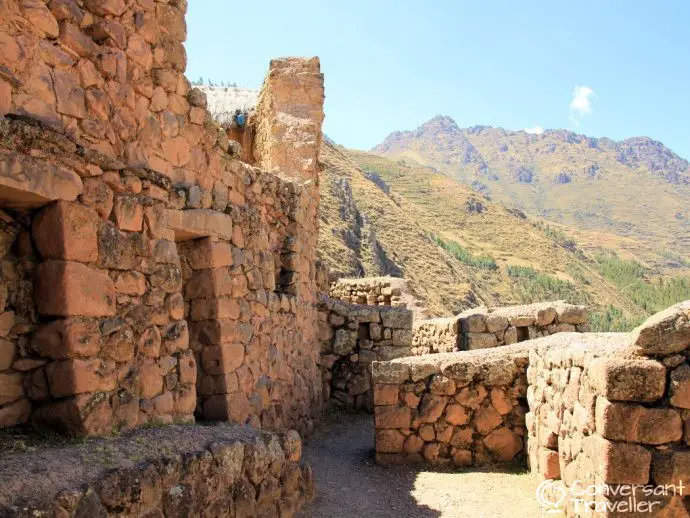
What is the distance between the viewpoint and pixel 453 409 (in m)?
6.68

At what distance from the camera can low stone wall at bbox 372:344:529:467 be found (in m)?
6.58

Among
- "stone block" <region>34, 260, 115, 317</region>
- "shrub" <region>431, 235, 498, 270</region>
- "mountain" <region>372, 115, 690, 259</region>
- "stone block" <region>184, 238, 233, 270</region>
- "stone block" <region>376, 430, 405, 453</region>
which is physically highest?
"mountain" <region>372, 115, 690, 259</region>

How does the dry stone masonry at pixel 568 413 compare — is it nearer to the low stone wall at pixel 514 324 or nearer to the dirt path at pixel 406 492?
the dirt path at pixel 406 492

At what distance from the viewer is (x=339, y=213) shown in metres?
31.2

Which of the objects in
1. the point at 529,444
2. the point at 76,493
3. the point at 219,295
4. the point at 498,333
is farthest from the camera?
the point at 498,333

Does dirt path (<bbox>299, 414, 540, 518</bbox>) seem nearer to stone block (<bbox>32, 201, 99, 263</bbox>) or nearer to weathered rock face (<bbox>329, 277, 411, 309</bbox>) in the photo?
stone block (<bbox>32, 201, 99, 263</bbox>)

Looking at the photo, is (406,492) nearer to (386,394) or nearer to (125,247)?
(386,394)

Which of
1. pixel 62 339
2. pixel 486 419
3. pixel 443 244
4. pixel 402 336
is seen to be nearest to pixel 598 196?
pixel 443 244

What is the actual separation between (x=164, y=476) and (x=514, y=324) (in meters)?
7.95

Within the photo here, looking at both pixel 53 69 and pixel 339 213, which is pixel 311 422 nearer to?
pixel 53 69

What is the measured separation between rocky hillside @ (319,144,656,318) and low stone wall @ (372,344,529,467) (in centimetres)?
875

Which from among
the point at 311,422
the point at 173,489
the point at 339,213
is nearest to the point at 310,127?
the point at 311,422

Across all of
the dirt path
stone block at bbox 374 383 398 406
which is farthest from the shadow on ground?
stone block at bbox 374 383 398 406

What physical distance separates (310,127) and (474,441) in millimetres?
5297
